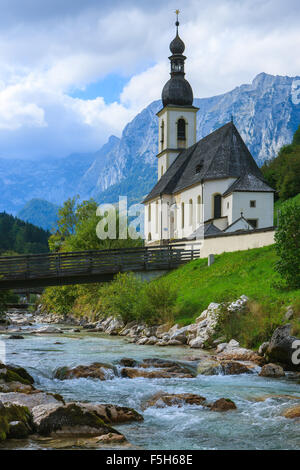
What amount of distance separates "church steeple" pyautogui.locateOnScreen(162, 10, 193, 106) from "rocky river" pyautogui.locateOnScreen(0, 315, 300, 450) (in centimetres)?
5289

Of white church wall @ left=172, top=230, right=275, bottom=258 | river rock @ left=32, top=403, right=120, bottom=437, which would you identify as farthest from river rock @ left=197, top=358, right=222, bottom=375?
white church wall @ left=172, top=230, right=275, bottom=258

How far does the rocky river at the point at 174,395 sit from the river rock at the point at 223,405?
2 centimetres

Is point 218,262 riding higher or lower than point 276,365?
higher

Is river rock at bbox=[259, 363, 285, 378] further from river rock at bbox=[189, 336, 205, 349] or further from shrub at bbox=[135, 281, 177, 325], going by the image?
shrub at bbox=[135, 281, 177, 325]

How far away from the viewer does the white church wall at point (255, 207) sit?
150ft

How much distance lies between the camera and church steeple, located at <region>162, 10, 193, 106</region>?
224 feet

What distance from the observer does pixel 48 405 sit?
9.63 meters

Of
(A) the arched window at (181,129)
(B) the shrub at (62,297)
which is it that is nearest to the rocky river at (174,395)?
(B) the shrub at (62,297)

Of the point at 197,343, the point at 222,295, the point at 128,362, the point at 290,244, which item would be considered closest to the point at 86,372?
the point at 128,362

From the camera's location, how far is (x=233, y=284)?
25.8 meters

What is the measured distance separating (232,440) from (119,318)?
20876 mm
